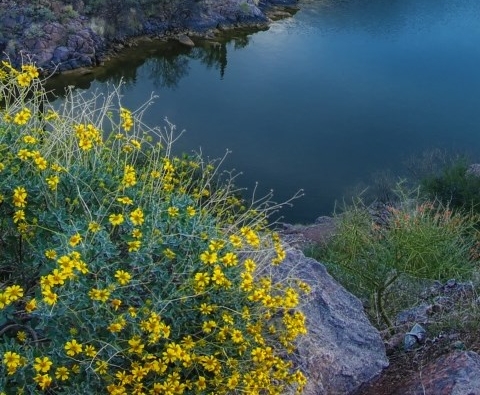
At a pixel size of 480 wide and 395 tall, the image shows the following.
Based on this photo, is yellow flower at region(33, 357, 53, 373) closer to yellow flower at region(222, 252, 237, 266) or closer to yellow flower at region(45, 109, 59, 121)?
yellow flower at region(222, 252, 237, 266)

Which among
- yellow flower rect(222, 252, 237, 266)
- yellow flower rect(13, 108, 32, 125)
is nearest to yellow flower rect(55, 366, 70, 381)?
yellow flower rect(222, 252, 237, 266)

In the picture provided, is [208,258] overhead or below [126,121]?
below

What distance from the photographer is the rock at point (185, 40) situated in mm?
27719

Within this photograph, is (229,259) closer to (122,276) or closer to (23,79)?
(122,276)

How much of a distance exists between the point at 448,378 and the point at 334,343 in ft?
2.01

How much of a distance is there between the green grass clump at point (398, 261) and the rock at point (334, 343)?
0.43 meters

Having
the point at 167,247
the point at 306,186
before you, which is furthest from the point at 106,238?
the point at 306,186

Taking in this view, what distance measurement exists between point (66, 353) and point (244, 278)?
84 cm

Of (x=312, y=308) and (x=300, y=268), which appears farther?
(x=300, y=268)

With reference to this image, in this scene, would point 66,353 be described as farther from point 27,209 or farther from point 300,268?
point 300,268

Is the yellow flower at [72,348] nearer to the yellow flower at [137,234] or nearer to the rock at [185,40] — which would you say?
the yellow flower at [137,234]

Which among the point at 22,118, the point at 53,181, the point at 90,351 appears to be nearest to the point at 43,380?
the point at 90,351

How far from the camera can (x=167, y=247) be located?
10.1ft

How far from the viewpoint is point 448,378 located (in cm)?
323
